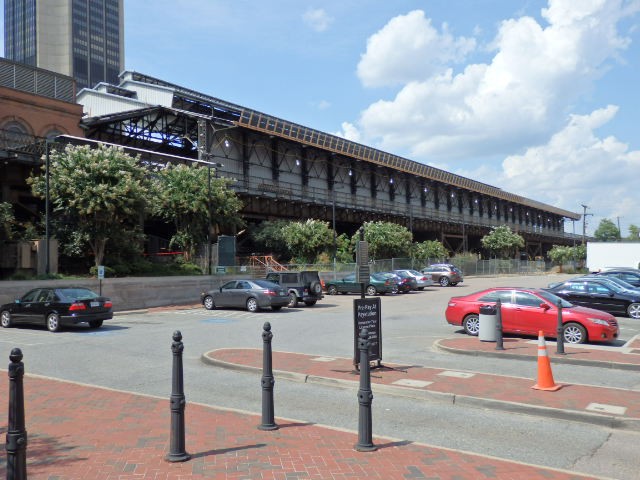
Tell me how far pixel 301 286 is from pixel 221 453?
2181 centimetres

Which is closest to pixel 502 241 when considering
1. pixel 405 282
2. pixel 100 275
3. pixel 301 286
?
pixel 405 282

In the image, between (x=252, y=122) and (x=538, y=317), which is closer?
(x=538, y=317)

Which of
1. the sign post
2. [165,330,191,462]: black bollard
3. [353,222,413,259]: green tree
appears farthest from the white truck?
[165,330,191,462]: black bollard

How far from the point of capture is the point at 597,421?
707 centimetres

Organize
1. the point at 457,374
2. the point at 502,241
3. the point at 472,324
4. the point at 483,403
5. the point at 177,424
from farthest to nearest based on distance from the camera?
1. the point at 502,241
2. the point at 472,324
3. the point at 457,374
4. the point at 483,403
5. the point at 177,424

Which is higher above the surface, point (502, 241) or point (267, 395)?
point (502, 241)

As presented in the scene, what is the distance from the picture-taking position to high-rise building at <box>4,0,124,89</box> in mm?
153000

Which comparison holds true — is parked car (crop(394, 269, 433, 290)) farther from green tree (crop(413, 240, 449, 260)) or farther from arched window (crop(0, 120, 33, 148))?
arched window (crop(0, 120, 33, 148))

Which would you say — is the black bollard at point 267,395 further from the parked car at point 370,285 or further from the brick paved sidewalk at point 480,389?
the parked car at point 370,285

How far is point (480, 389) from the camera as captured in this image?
8.54 m

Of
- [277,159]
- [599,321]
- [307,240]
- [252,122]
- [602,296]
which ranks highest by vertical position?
[252,122]

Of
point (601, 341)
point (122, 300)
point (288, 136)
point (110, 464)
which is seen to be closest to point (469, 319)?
point (601, 341)

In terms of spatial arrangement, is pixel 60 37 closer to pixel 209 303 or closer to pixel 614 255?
pixel 614 255

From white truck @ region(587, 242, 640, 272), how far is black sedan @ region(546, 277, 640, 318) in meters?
29.7
